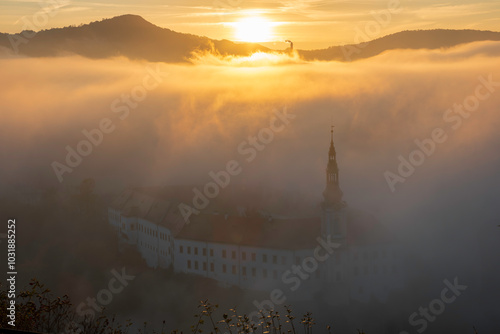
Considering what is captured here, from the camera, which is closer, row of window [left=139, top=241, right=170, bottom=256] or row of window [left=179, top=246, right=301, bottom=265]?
row of window [left=179, top=246, right=301, bottom=265]

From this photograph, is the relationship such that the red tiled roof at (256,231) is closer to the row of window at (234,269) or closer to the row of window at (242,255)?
the row of window at (242,255)

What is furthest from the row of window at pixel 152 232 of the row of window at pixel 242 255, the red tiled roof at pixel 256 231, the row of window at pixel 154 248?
the red tiled roof at pixel 256 231

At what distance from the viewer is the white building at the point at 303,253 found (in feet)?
341

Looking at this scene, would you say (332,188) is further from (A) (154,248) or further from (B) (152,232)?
(B) (152,232)

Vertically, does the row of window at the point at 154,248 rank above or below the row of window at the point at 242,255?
below

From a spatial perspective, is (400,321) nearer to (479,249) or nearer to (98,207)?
(479,249)

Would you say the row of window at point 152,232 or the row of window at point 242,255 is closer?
the row of window at point 242,255

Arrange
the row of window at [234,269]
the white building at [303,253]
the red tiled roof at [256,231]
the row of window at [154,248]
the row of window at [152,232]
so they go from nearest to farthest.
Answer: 1. the white building at [303,253]
2. the row of window at [234,269]
3. the red tiled roof at [256,231]
4. the row of window at [154,248]
5. the row of window at [152,232]

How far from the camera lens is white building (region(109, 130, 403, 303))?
10400 cm

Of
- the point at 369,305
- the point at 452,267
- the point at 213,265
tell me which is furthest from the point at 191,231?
the point at 452,267

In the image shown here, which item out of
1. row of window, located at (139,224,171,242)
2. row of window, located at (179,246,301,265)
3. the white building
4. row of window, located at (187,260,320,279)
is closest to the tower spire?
the white building

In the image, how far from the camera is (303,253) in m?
103

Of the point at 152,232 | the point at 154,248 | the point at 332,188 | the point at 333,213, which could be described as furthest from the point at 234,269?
the point at 152,232

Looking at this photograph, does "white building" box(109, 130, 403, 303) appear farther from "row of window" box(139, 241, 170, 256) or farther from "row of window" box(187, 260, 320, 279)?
"row of window" box(139, 241, 170, 256)
